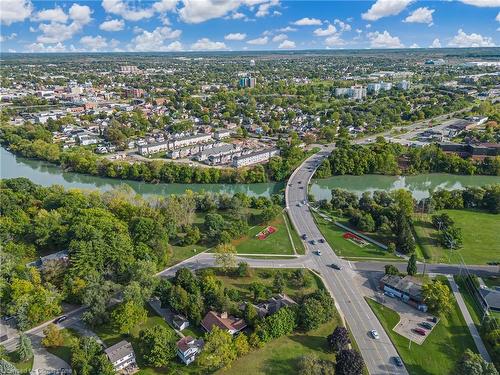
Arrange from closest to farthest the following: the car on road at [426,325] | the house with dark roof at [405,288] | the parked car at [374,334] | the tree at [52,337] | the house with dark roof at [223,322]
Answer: the tree at [52,337], the house with dark roof at [223,322], the parked car at [374,334], the car on road at [426,325], the house with dark roof at [405,288]

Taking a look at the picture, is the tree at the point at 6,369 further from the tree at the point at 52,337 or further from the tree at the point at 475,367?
the tree at the point at 475,367

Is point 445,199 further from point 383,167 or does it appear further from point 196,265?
point 196,265

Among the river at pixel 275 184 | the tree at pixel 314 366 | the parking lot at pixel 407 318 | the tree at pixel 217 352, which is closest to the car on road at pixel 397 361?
the parking lot at pixel 407 318

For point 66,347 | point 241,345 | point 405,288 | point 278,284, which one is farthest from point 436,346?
point 66,347

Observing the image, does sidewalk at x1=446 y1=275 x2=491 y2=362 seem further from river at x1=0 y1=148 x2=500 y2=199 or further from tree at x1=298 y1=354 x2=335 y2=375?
river at x1=0 y1=148 x2=500 y2=199

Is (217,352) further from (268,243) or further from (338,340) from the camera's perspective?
(268,243)
